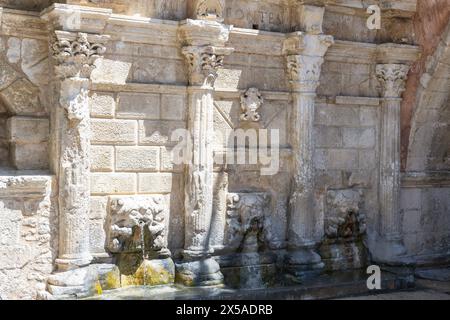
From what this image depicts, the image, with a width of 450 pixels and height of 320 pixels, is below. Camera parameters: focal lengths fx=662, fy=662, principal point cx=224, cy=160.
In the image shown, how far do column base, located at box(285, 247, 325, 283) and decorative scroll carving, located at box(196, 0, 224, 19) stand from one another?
2839mm

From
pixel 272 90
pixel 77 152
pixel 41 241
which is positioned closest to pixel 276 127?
pixel 272 90

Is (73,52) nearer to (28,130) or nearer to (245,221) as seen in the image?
(28,130)

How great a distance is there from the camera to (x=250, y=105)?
734 centimetres

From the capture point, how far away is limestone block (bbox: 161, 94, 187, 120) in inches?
271

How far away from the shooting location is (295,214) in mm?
7691

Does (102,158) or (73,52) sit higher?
(73,52)

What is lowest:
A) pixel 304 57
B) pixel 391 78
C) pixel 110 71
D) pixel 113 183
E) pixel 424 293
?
pixel 424 293

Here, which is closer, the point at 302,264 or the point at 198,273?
the point at 198,273

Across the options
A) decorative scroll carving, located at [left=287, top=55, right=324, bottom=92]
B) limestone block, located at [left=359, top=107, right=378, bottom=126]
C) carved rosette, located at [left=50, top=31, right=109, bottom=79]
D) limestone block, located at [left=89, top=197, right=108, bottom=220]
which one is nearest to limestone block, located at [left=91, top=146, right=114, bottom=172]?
limestone block, located at [left=89, top=197, right=108, bottom=220]

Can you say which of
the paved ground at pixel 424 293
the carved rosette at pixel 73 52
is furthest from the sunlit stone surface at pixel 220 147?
the paved ground at pixel 424 293

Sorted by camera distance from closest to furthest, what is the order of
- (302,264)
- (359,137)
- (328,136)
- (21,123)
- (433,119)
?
(21,123) → (302,264) → (328,136) → (359,137) → (433,119)

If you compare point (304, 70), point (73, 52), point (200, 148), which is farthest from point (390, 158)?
point (73, 52)

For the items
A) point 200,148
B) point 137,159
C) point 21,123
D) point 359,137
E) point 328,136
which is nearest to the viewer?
point 21,123

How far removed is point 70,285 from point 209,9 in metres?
3.12
